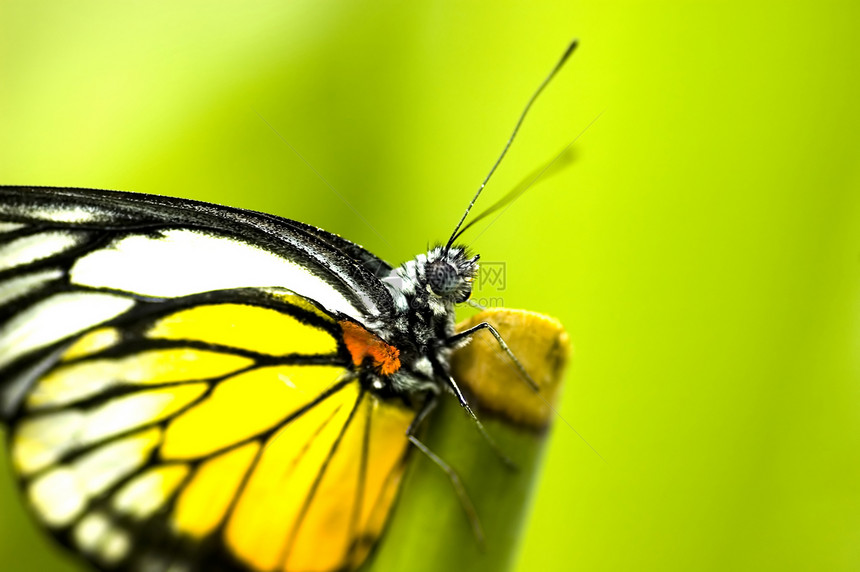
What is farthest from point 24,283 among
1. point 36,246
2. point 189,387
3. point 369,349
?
point 369,349

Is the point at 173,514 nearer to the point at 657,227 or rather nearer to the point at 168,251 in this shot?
the point at 168,251

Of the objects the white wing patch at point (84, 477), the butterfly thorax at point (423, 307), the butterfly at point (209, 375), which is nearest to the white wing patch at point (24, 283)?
the butterfly at point (209, 375)

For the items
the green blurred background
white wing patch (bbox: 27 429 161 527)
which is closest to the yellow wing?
white wing patch (bbox: 27 429 161 527)

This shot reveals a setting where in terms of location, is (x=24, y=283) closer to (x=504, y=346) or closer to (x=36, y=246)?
(x=36, y=246)

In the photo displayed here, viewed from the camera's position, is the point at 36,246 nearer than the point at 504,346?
No

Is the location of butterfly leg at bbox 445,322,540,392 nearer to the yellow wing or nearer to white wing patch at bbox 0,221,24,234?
the yellow wing

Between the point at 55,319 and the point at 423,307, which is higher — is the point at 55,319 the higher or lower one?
the higher one

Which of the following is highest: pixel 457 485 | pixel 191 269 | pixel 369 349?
pixel 191 269
